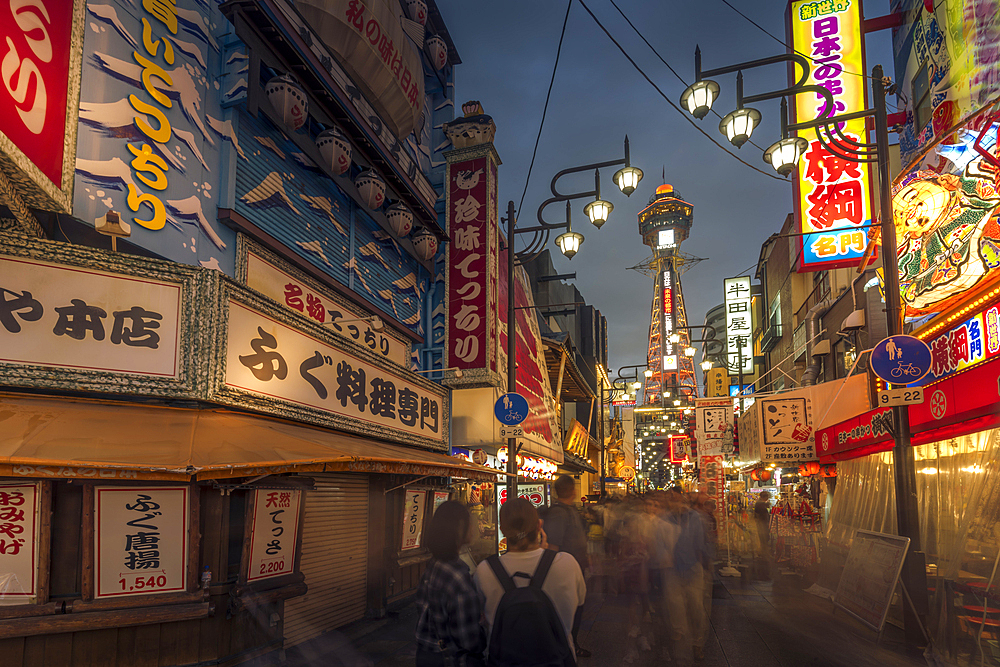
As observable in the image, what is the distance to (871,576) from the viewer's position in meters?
9.65

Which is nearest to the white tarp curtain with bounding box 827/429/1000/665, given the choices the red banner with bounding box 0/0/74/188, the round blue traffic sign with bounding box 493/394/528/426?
the round blue traffic sign with bounding box 493/394/528/426

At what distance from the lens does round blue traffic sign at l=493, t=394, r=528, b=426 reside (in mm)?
13430

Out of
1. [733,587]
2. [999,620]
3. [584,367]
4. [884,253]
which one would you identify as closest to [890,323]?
[884,253]

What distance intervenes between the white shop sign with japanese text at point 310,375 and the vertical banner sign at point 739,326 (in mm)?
38737

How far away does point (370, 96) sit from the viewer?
42.1 feet

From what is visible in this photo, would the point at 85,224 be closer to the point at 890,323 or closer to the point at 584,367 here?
the point at 890,323

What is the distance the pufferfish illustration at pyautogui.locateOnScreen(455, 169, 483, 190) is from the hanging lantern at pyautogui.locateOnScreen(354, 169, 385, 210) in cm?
368

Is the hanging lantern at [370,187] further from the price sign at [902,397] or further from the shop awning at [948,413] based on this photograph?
the shop awning at [948,413]

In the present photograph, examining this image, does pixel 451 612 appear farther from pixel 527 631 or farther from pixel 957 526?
pixel 957 526

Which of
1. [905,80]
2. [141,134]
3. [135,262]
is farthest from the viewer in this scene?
[905,80]

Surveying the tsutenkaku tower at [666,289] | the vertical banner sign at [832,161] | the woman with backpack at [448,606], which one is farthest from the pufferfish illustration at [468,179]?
the tsutenkaku tower at [666,289]

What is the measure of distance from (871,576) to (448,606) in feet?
27.1

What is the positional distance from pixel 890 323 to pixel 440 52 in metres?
12.8

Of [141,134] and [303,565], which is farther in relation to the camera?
[303,565]
